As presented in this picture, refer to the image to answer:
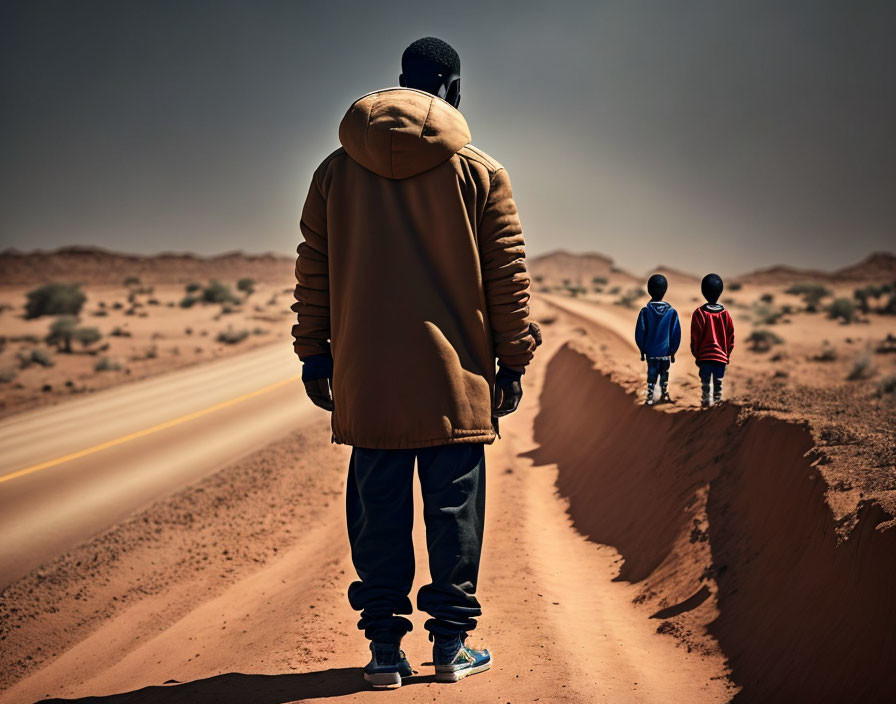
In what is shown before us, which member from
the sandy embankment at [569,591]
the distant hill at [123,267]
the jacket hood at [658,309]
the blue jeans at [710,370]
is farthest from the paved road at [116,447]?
the distant hill at [123,267]

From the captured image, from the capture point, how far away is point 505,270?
11.5 feet

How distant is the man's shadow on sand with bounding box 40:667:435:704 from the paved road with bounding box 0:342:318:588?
10.9 ft

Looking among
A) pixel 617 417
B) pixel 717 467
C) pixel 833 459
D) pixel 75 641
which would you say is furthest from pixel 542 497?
pixel 75 641

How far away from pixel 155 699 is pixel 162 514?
14.7 ft

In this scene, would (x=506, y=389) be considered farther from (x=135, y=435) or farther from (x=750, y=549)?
(x=135, y=435)

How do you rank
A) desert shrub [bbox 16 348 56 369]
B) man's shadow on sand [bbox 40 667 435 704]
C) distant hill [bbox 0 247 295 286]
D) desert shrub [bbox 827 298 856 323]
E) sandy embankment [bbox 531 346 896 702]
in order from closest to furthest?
sandy embankment [bbox 531 346 896 702], man's shadow on sand [bbox 40 667 435 704], desert shrub [bbox 16 348 56 369], desert shrub [bbox 827 298 856 323], distant hill [bbox 0 247 295 286]

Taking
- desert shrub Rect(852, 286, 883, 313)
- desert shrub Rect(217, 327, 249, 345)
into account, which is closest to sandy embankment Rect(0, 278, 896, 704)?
desert shrub Rect(217, 327, 249, 345)

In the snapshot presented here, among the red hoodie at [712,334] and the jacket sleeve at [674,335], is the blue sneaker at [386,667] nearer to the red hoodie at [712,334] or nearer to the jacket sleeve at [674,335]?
the red hoodie at [712,334]

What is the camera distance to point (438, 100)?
346 centimetres

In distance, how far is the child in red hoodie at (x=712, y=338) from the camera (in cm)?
643

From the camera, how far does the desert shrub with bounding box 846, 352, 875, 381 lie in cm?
1709

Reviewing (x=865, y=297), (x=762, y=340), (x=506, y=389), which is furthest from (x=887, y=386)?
(x=865, y=297)

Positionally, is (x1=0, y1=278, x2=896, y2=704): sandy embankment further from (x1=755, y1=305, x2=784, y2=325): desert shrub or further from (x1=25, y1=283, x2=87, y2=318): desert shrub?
(x1=25, y1=283, x2=87, y2=318): desert shrub

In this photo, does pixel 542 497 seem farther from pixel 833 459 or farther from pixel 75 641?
pixel 75 641
